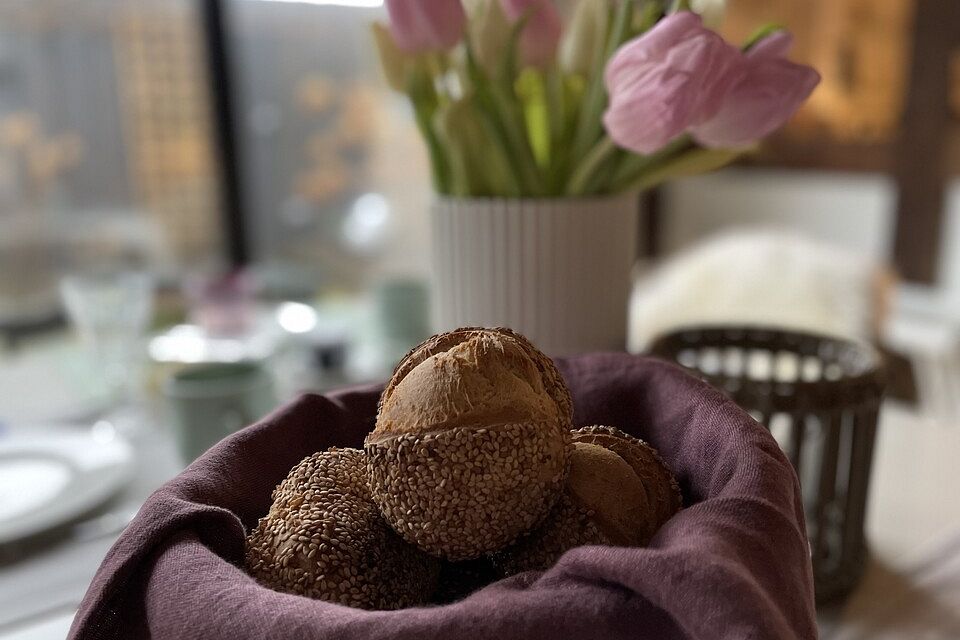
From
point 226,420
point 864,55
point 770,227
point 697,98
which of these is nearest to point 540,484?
point 697,98

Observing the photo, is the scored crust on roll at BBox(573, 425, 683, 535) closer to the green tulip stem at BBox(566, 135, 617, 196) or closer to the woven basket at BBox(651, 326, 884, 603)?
the woven basket at BBox(651, 326, 884, 603)

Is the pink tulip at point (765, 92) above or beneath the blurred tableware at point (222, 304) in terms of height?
above

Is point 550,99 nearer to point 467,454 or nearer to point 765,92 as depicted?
point 765,92

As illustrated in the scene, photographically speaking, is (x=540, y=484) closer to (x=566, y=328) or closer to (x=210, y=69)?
(x=566, y=328)

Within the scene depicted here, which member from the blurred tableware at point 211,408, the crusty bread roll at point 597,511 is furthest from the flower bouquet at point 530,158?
the crusty bread roll at point 597,511

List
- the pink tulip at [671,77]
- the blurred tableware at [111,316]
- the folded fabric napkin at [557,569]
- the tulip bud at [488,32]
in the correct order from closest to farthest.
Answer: the folded fabric napkin at [557,569], the pink tulip at [671,77], the tulip bud at [488,32], the blurred tableware at [111,316]

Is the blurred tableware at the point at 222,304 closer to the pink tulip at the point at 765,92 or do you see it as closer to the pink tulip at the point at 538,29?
the pink tulip at the point at 538,29
